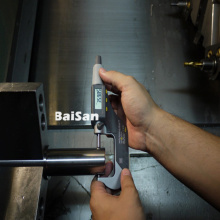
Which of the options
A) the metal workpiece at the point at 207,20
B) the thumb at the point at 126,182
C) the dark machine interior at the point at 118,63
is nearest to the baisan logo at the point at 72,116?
the dark machine interior at the point at 118,63

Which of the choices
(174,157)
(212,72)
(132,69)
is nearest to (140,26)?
(132,69)

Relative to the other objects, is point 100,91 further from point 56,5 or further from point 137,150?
point 56,5

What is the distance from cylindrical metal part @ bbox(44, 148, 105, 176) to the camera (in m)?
0.48

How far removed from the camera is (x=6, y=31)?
2.51 ft

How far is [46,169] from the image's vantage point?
478 mm

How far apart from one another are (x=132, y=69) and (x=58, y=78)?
328mm

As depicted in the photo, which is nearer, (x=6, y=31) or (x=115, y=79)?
(x=115, y=79)

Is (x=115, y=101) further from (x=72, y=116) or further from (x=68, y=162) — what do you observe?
(x=68, y=162)

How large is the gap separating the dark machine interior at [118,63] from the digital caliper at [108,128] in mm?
131

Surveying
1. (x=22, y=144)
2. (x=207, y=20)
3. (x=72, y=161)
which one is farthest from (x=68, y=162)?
(x=207, y=20)

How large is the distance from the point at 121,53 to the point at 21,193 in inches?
27.2

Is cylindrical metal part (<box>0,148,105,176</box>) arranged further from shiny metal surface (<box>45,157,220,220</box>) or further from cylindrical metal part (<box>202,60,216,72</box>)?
cylindrical metal part (<box>202,60,216,72</box>)

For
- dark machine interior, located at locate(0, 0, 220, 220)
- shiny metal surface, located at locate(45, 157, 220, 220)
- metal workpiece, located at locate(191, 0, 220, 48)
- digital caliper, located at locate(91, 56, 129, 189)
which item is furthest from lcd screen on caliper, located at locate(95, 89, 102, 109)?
metal workpiece, located at locate(191, 0, 220, 48)

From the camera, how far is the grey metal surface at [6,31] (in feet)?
2.39
